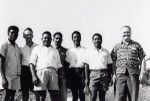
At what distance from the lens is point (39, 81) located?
8.30 m

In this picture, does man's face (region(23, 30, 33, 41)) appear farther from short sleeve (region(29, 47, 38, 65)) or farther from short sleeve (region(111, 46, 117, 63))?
short sleeve (region(111, 46, 117, 63))

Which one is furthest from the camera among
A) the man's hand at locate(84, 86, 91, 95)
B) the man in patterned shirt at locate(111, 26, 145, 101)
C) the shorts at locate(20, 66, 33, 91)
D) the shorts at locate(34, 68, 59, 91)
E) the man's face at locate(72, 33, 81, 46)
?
the man's face at locate(72, 33, 81, 46)

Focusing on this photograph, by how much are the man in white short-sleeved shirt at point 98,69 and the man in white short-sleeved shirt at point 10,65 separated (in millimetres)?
1946

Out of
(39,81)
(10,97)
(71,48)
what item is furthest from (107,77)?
(10,97)

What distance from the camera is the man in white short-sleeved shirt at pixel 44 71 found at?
8.31 metres

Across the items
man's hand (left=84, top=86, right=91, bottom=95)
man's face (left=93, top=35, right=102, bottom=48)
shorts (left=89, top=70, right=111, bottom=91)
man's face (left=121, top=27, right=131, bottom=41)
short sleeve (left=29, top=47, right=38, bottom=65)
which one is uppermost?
man's face (left=121, top=27, right=131, bottom=41)

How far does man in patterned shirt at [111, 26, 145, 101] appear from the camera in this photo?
347 inches

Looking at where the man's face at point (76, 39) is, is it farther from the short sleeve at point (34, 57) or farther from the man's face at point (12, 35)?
the man's face at point (12, 35)

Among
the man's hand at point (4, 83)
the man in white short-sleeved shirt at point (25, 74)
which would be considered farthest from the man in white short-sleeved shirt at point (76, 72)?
the man's hand at point (4, 83)

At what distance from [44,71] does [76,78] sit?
1.21 m

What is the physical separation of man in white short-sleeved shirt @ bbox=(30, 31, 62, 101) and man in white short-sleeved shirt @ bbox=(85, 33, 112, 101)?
1.03m

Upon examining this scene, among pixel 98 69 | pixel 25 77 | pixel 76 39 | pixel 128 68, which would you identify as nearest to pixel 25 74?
pixel 25 77

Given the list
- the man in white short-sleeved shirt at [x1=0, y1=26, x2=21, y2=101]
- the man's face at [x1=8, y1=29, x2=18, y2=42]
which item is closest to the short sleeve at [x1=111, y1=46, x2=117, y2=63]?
the man in white short-sleeved shirt at [x1=0, y1=26, x2=21, y2=101]

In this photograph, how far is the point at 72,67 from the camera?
365 inches
